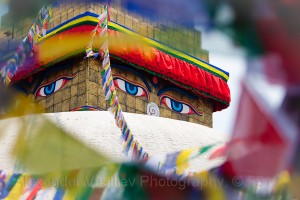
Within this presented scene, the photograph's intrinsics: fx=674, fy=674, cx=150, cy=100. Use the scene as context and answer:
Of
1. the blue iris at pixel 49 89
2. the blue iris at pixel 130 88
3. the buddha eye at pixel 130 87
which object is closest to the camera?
the buddha eye at pixel 130 87

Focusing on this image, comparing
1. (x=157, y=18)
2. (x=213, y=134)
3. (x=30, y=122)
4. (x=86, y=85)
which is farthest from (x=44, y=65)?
(x=157, y=18)

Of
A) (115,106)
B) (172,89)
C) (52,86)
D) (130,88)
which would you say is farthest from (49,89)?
(115,106)

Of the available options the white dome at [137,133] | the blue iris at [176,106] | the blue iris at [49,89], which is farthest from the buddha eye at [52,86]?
the white dome at [137,133]

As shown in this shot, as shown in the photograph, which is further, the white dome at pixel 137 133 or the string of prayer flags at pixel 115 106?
the white dome at pixel 137 133

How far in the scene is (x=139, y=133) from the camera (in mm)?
5629

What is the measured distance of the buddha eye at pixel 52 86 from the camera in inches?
408

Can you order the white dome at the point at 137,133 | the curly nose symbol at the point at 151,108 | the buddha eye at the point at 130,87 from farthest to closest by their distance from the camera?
1. the curly nose symbol at the point at 151,108
2. the buddha eye at the point at 130,87
3. the white dome at the point at 137,133

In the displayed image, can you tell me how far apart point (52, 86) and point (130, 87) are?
1276 mm

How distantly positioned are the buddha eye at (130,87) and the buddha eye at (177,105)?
0.36 meters

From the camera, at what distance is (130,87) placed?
10.1 meters

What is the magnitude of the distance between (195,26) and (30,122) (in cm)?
97

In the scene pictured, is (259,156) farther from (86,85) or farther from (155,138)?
(86,85)

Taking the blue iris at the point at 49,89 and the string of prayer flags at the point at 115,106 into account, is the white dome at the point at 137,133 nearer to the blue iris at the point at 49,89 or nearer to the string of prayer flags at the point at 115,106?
the string of prayer flags at the point at 115,106

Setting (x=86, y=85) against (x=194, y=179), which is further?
(x=86, y=85)
